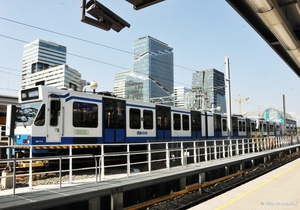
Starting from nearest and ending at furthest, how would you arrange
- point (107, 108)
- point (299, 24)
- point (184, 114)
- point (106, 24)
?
point (106, 24)
point (299, 24)
point (107, 108)
point (184, 114)

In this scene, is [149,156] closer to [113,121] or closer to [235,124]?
[113,121]

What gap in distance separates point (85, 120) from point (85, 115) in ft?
0.79

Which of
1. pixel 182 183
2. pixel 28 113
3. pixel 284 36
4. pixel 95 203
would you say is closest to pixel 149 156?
pixel 182 183

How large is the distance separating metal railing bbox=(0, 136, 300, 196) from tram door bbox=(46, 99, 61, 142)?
3.37 feet

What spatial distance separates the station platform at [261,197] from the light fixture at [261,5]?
15.7 ft

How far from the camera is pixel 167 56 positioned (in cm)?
A: 6156

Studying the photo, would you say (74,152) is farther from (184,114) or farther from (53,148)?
(184,114)

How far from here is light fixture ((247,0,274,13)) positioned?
213 inches

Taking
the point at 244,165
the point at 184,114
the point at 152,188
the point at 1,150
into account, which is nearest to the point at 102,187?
the point at 152,188

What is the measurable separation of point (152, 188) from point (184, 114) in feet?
40.0

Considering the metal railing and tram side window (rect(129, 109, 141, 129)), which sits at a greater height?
tram side window (rect(129, 109, 141, 129))

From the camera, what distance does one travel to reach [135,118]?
1564 cm

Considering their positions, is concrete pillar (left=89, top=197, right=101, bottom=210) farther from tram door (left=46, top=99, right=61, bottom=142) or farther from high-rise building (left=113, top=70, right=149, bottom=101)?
high-rise building (left=113, top=70, right=149, bottom=101)

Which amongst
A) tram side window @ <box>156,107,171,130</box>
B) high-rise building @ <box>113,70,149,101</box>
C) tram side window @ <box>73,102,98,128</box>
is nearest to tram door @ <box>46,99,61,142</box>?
tram side window @ <box>73,102,98,128</box>
